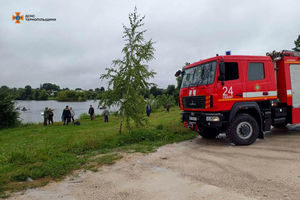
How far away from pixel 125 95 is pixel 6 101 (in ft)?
52.9

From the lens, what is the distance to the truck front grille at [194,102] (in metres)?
7.28

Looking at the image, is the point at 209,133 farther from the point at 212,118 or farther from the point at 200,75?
the point at 200,75

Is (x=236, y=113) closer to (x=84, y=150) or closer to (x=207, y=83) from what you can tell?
(x=207, y=83)

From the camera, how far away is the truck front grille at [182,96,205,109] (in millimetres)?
7277

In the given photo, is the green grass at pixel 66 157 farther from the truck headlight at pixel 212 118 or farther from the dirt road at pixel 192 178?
the truck headlight at pixel 212 118

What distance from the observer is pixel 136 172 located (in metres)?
4.93

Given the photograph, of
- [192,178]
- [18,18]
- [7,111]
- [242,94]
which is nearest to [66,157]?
[192,178]

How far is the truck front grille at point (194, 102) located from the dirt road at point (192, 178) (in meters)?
1.64

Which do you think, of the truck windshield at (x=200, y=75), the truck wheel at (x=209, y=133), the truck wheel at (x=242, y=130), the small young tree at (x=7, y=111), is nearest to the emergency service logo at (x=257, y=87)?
the truck wheel at (x=242, y=130)

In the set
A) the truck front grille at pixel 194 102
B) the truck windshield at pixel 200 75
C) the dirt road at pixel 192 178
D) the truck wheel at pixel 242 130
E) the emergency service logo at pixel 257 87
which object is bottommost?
the dirt road at pixel 192 178

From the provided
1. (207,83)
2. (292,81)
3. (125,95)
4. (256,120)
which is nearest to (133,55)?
(125,95)

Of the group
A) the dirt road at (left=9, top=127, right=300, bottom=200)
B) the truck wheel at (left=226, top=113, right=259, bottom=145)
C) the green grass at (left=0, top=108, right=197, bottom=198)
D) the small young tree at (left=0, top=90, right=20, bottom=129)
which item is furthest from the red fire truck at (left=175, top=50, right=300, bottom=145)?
the small young tree at (left=0, top=90, right=20, bottom=129)

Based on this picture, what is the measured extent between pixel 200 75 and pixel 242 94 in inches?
60.0

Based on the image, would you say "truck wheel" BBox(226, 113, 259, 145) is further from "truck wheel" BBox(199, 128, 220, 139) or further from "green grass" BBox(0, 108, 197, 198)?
"green grass" BBox(0, 108, 197, 198)
